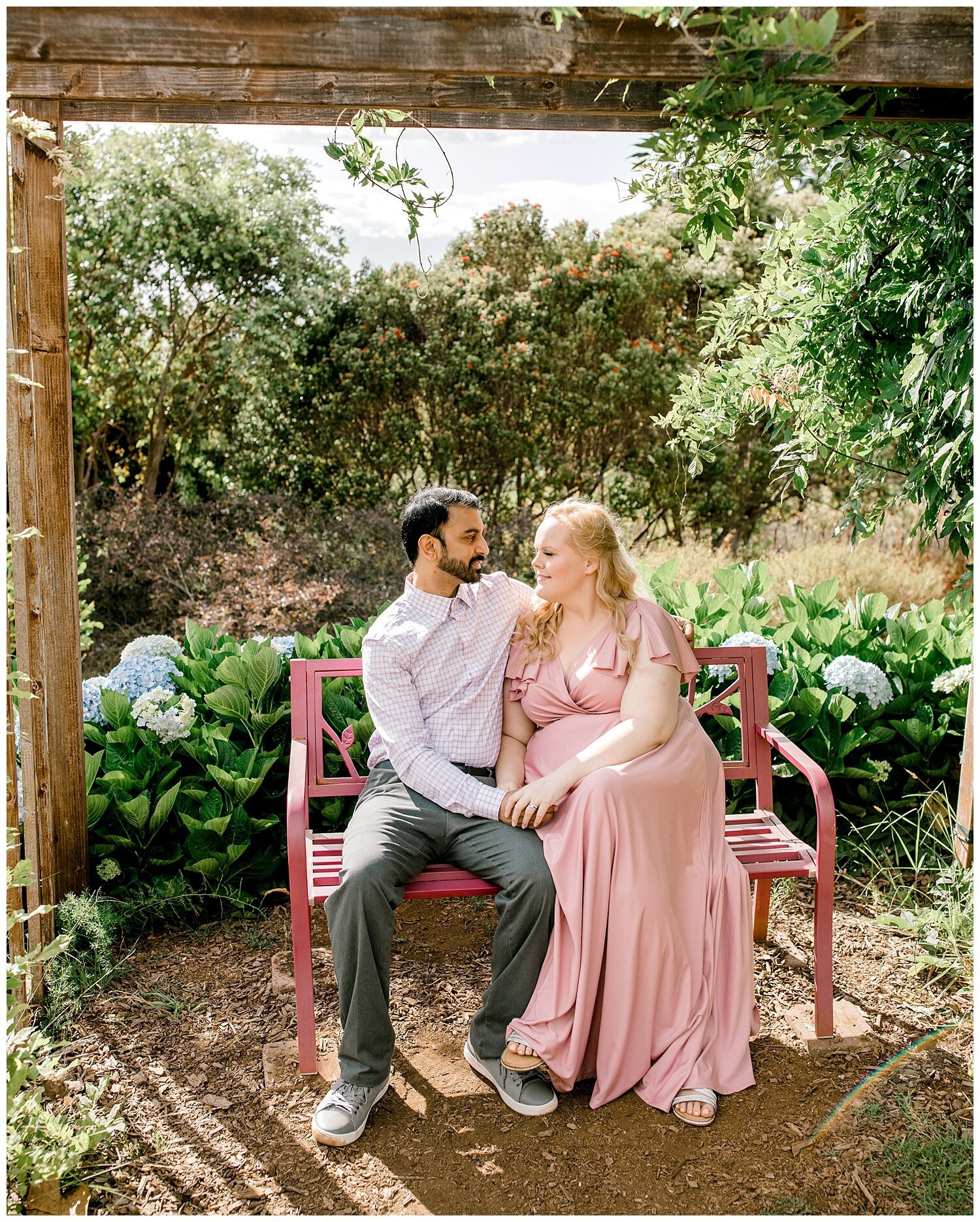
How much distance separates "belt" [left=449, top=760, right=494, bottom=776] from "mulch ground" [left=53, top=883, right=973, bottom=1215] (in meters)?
0.73

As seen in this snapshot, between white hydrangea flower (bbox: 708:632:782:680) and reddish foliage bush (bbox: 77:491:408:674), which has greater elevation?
reddish foliage bush (bbox: 77:491:408:674)

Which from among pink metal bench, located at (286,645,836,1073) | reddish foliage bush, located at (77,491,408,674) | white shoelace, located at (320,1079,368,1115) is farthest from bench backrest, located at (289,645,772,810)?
reddish foliage bush, located at (77,491,408,674)

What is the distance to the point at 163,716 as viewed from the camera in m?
3.49

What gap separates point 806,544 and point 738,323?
18.8 feet

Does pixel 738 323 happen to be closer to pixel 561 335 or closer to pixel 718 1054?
pixel 718 1054

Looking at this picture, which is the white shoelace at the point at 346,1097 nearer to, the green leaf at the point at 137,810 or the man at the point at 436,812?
the man at the point at 436,812

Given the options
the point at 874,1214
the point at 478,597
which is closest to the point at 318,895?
the point at 478,597

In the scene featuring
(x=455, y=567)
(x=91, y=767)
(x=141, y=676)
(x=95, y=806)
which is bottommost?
(x=95, y=806)

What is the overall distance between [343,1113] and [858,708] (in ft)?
7.95

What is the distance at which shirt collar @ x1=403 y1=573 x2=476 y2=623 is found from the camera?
9.95 feet

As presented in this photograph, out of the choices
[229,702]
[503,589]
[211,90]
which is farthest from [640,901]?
[211,90]

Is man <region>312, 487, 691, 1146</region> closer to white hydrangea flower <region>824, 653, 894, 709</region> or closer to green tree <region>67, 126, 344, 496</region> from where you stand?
white hydrangea flower <region>824, 653, 894, 709</region>

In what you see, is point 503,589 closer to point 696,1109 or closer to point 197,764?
point 197,764

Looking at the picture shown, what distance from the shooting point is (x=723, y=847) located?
275 cm
